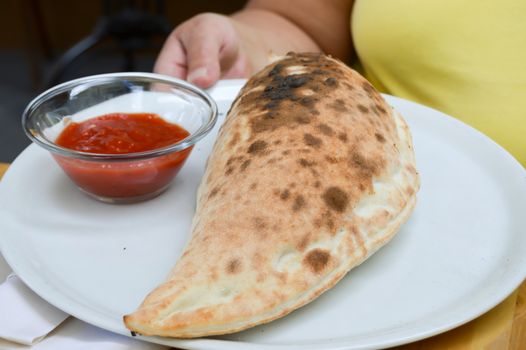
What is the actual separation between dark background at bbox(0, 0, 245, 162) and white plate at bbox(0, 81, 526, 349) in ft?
8.13

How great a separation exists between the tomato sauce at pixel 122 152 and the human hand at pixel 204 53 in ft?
1.01

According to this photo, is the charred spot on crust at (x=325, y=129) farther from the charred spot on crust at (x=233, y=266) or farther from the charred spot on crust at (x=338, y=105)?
the charred spot on crust at (x=233, y=266)

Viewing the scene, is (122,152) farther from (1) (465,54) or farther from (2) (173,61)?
(1) (465,54)

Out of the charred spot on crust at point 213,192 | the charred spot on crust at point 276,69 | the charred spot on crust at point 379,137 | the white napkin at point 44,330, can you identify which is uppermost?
the charred spot on crust at point 276,69

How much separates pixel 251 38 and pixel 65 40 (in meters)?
3.69

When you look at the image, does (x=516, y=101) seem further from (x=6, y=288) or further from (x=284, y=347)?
(x=6, y=288)

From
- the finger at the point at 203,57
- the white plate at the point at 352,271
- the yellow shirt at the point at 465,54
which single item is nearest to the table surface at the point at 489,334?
the white plate at the point at 352,271

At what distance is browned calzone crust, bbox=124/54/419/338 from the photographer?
0.94 m

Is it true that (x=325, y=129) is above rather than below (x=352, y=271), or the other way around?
above

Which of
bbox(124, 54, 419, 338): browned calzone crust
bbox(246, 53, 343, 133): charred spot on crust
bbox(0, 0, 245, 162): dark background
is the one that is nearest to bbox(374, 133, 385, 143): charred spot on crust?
bbox(124, 54, 419, 338): browned calzone crust

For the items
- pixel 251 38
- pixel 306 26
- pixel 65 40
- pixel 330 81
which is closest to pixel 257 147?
pixel 330 81

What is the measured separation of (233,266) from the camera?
973mm

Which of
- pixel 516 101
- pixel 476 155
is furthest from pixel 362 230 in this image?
pixel 516 101

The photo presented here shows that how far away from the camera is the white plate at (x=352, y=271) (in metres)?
0.98
